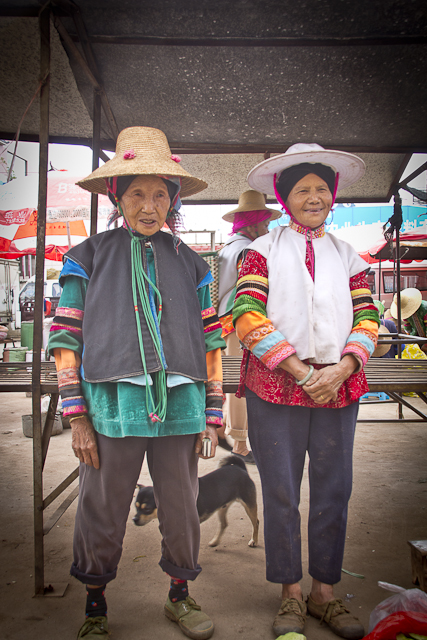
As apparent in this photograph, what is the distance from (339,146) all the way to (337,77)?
84cm

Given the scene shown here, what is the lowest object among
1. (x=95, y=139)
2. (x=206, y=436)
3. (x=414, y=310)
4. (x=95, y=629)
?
(x=95, y=629)

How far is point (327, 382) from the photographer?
1.63 m

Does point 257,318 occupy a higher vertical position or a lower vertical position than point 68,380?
higher

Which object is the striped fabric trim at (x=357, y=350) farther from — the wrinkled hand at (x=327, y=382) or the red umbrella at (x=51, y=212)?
the red umbrella at (x=51, y=212)

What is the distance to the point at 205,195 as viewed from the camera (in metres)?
4.42

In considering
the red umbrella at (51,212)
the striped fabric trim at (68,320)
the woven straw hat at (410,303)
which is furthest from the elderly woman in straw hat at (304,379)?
the woven straw hat at (410,303)

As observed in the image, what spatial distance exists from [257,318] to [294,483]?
740mm

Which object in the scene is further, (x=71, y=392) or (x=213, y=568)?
(x=213, y=568)

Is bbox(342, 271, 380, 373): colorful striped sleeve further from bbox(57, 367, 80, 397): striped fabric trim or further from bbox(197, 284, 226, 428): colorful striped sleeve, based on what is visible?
bbox(57, 367, 80, 397): striped fabric trim

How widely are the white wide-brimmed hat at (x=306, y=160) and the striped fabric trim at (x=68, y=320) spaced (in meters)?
1.03

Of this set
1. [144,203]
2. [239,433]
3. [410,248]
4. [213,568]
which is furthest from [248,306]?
[410,248]

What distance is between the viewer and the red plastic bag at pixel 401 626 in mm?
1334

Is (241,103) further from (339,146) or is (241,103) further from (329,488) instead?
(329,488)

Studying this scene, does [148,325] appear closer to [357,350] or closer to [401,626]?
[357,350]
